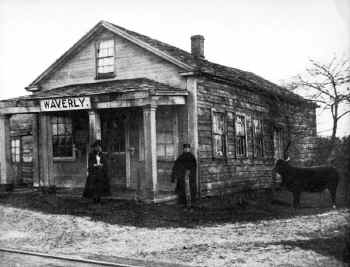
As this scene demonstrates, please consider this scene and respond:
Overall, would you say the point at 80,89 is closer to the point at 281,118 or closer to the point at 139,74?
the point at 139,74

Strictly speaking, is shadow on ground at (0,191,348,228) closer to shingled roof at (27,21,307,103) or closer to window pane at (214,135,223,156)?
window pane at (214,135,223,156)

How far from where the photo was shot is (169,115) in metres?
15.5

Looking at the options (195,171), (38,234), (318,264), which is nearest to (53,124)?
(195,171)

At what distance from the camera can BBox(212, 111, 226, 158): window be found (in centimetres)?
1608

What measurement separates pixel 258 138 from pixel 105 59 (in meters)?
6.89

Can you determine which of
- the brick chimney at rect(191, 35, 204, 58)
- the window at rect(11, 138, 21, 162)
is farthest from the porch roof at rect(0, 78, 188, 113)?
the window at rect(11, 138, 21, 162)

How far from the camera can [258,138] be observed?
19438 mm

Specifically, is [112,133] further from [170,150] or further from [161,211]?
[161,211]

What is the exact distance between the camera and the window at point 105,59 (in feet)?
55.5

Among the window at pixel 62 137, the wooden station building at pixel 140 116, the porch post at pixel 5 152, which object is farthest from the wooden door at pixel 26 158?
the porch post at pixel 5 152

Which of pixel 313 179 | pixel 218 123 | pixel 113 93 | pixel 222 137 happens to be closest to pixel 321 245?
pixel 313 179

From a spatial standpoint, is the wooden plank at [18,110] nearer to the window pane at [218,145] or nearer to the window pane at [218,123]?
the window pane at [218,123]

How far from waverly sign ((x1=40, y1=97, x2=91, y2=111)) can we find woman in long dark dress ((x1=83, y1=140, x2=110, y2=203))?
135 centimetres

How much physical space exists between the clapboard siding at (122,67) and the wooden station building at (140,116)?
0.03 m
